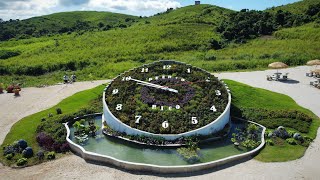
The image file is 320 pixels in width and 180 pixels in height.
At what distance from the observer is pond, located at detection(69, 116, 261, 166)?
874 inches

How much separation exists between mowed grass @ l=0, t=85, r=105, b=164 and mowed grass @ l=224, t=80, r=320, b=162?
14.0m

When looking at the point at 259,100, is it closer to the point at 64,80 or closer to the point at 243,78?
the point at 243,78

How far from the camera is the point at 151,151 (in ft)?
76.4

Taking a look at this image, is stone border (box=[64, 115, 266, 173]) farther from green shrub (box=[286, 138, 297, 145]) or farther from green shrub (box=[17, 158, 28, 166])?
green shrub (box=[17, 158, 28, 166])

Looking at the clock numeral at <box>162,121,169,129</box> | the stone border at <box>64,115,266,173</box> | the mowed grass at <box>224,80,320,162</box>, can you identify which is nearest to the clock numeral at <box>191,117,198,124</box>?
the clock numeral at <box>162,121,169,129</box>

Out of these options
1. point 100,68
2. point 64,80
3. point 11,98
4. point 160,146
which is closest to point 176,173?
point 160,146

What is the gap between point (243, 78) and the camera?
1646 inches

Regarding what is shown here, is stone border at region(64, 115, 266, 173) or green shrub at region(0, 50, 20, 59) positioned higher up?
green shrub at region(0, 50, 20, 59)

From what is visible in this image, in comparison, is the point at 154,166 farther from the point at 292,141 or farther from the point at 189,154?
the point at 292,141

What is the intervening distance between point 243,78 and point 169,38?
3154 centimetres

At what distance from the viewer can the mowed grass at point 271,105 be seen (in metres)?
22.9

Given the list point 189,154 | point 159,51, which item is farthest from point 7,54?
point 189,154

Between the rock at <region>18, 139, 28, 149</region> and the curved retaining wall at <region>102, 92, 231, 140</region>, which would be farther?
the rock at <region>18, 139, 28, 149</region>

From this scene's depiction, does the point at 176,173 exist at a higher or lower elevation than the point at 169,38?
lower
